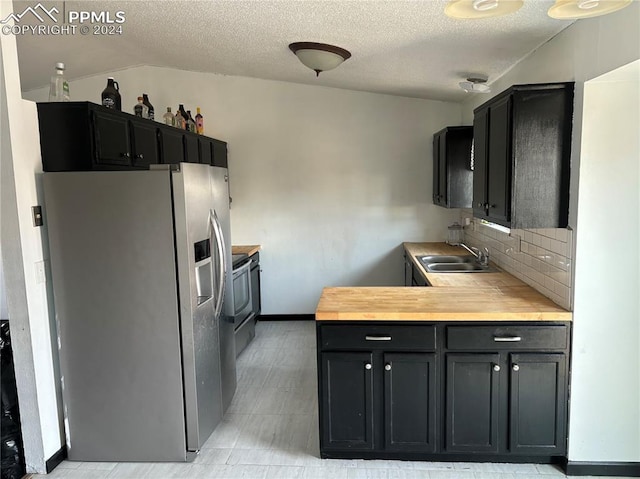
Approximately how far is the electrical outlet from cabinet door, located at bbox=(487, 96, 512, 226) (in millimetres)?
2563

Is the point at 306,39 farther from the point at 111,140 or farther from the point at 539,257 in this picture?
the point at 539,257

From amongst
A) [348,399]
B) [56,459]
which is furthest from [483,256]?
[56,459]

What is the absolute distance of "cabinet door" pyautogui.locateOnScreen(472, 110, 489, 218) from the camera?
2844 mm

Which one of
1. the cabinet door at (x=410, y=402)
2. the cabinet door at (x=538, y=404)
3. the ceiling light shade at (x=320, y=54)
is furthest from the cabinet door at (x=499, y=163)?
the ceiling light shade at (x=320, y=54)

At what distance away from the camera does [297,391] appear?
3469 mm

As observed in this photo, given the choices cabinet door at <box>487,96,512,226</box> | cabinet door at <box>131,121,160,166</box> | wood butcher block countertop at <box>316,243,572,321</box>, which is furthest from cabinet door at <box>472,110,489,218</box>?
cabinet door at <box>131,121,160,166</box>

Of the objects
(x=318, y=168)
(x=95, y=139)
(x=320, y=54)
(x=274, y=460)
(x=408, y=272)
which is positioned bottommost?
(x=274, y=460)

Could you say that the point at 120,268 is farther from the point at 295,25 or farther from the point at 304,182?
the point at 304,182

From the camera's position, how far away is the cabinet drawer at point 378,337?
7.89ft

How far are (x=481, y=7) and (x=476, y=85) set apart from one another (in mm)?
2005

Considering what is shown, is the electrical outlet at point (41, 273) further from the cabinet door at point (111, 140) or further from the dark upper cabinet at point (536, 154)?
the dark upper cabinet at point (536, 154)

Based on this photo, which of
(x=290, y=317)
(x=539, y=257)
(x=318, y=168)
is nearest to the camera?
(x=539, y=257)

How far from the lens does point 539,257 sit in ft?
9.00

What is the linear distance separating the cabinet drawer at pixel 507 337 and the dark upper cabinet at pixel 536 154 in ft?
1.78
